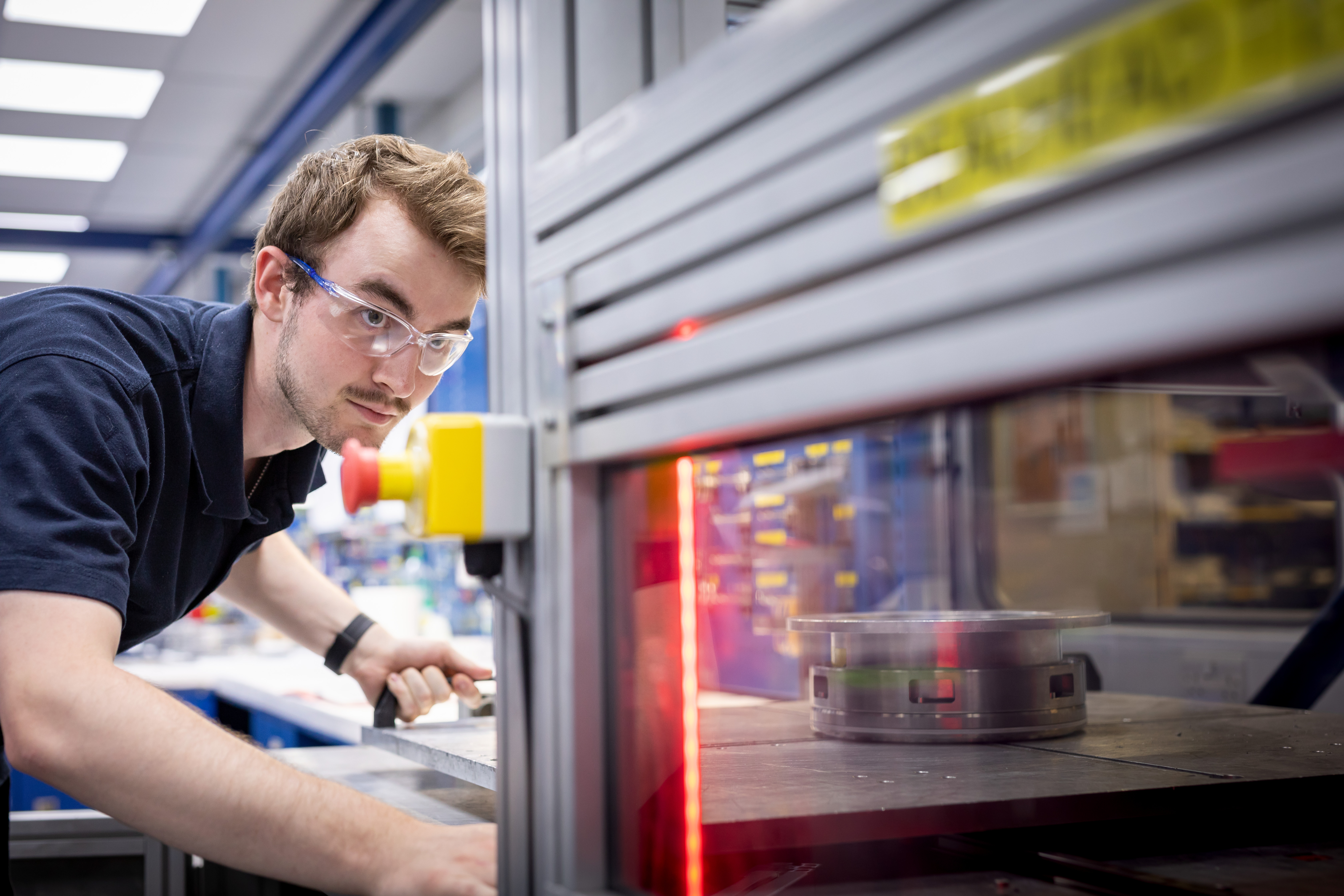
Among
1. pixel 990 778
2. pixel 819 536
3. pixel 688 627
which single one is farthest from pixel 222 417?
pixel 819 536

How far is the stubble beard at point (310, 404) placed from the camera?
1.43 meters

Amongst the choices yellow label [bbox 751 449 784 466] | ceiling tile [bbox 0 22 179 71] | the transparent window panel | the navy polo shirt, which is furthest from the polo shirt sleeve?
ceiling tile [bbox 0 22 179 71]

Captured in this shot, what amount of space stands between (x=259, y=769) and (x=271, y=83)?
4.52 meters

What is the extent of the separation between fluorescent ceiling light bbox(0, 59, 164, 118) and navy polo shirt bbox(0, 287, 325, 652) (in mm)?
3550

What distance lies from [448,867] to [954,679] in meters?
0.55

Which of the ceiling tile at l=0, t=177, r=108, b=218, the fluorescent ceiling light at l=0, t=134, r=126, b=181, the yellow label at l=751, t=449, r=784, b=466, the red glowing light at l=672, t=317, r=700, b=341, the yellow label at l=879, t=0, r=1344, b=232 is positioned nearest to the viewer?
the yellow label at l=879, t=0, r=1344, b=232

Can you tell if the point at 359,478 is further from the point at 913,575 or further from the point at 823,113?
the point at 913,575

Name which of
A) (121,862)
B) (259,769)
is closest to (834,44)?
(259,769)

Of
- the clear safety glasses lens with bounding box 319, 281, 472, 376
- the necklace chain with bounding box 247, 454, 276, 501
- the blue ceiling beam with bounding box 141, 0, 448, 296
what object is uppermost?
the blue ceiling beam with bounding box 141, 0, 448, 296

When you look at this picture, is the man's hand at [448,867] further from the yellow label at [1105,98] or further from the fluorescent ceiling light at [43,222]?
the fluorescent ceiling light at [43,222]

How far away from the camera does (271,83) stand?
4.77 m

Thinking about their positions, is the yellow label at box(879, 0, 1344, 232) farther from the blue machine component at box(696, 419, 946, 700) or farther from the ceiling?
the ceiling

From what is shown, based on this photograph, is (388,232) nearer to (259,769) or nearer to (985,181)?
(259,769)

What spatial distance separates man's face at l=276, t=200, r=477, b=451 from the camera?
1343mm
